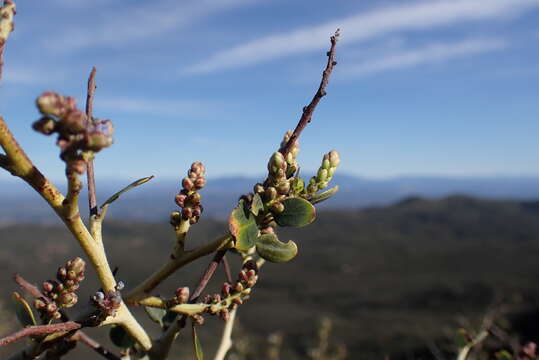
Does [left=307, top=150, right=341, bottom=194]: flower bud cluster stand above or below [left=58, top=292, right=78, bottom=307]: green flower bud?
above

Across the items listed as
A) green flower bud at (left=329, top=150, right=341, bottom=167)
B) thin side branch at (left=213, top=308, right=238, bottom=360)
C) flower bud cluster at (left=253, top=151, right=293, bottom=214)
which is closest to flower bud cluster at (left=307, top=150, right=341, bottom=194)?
green flower bud at (left=329, top=150, right=341, bottom=167)

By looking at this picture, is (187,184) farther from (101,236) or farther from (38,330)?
(38,330)

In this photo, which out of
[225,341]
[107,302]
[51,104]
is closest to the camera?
[51,104]

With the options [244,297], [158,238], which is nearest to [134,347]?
[244,297]

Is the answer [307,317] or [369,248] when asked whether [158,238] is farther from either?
[307,317]

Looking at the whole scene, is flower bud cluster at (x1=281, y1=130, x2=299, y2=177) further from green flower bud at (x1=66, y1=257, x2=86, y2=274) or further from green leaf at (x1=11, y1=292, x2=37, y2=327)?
green leaf at (x1=11, y1=292, x2=37, y2=327)

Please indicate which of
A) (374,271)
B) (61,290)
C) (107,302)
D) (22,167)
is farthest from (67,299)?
(374,271)
